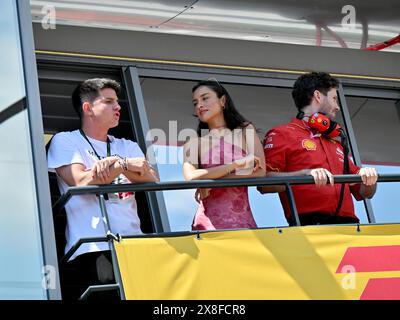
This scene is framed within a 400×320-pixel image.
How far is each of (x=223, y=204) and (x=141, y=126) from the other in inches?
56.9

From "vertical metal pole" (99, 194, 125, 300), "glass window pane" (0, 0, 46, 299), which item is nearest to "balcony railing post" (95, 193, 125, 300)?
"vertical metal pole" (99, 194, 125, 300)

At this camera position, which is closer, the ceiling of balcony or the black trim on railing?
the black trim on railing

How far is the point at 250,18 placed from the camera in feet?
27.2

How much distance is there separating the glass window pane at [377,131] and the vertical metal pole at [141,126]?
1989mm

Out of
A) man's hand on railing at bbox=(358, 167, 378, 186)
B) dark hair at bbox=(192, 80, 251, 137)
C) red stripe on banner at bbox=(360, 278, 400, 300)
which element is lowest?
red stripe on banner at bbox=(360, 278, 400, 300)

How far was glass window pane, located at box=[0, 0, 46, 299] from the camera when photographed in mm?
5301

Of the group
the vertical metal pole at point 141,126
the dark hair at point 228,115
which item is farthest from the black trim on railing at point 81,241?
the vertical metal pole at point 141,126

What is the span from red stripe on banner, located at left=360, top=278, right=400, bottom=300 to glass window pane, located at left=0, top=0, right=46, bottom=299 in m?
1.89

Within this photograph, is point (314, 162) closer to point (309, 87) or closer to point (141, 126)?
point (309, 87)

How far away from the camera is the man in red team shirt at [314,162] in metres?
6.32

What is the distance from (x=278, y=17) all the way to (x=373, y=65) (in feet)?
3.14

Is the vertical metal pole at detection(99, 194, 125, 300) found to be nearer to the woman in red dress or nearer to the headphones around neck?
the woman in red dress
